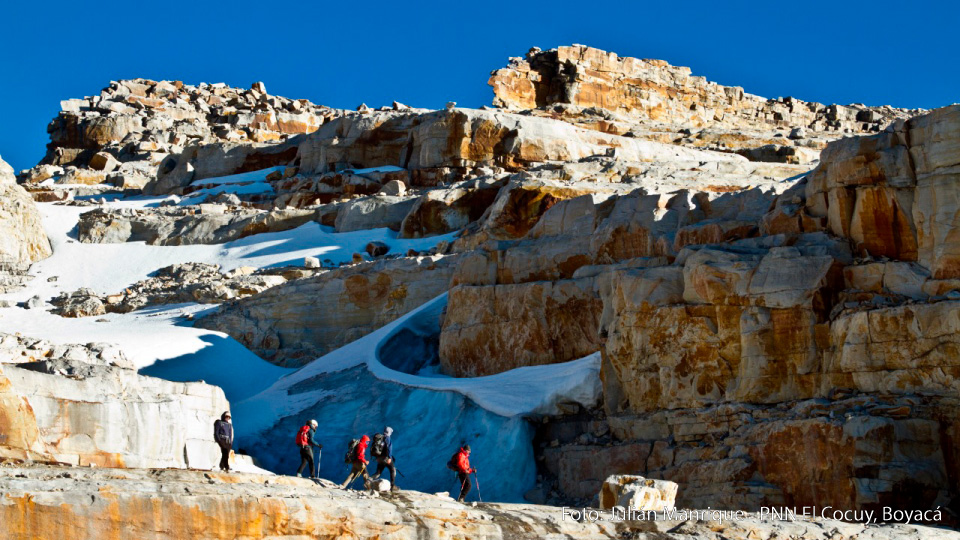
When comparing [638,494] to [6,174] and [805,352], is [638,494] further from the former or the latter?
[6,174]

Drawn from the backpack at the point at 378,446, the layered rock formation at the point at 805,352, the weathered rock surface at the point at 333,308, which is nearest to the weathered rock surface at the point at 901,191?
the layered rock formation at the point at 805,352

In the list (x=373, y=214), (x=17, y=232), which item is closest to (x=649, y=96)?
(x=373, y=214)

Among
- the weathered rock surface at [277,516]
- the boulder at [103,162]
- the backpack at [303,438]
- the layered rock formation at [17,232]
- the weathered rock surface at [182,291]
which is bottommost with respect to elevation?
the weathered rock surface at [277,516]

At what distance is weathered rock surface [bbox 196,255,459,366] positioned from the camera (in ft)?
93.3

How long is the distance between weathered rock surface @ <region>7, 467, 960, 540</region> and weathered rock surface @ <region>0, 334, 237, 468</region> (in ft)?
3.17

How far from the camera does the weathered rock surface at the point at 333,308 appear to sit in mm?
28438

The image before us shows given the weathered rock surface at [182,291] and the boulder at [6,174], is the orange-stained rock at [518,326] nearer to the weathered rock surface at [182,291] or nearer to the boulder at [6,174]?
the weathered rock surface at [182,291]

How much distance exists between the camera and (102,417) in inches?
531

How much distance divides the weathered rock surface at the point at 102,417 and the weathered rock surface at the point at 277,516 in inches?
38.0

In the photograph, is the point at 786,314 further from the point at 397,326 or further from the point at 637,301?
the point at 397,326

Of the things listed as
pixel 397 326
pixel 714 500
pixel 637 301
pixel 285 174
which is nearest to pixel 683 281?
pixel 637 301

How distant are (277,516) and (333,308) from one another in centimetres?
1777

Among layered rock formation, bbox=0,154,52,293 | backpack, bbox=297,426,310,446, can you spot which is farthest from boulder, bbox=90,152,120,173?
backpack, bbox=297,426,310,446

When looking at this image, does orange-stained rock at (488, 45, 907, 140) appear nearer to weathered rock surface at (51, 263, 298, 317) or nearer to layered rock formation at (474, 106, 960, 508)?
weathered rock surface at (51, 263, 298, 317)
